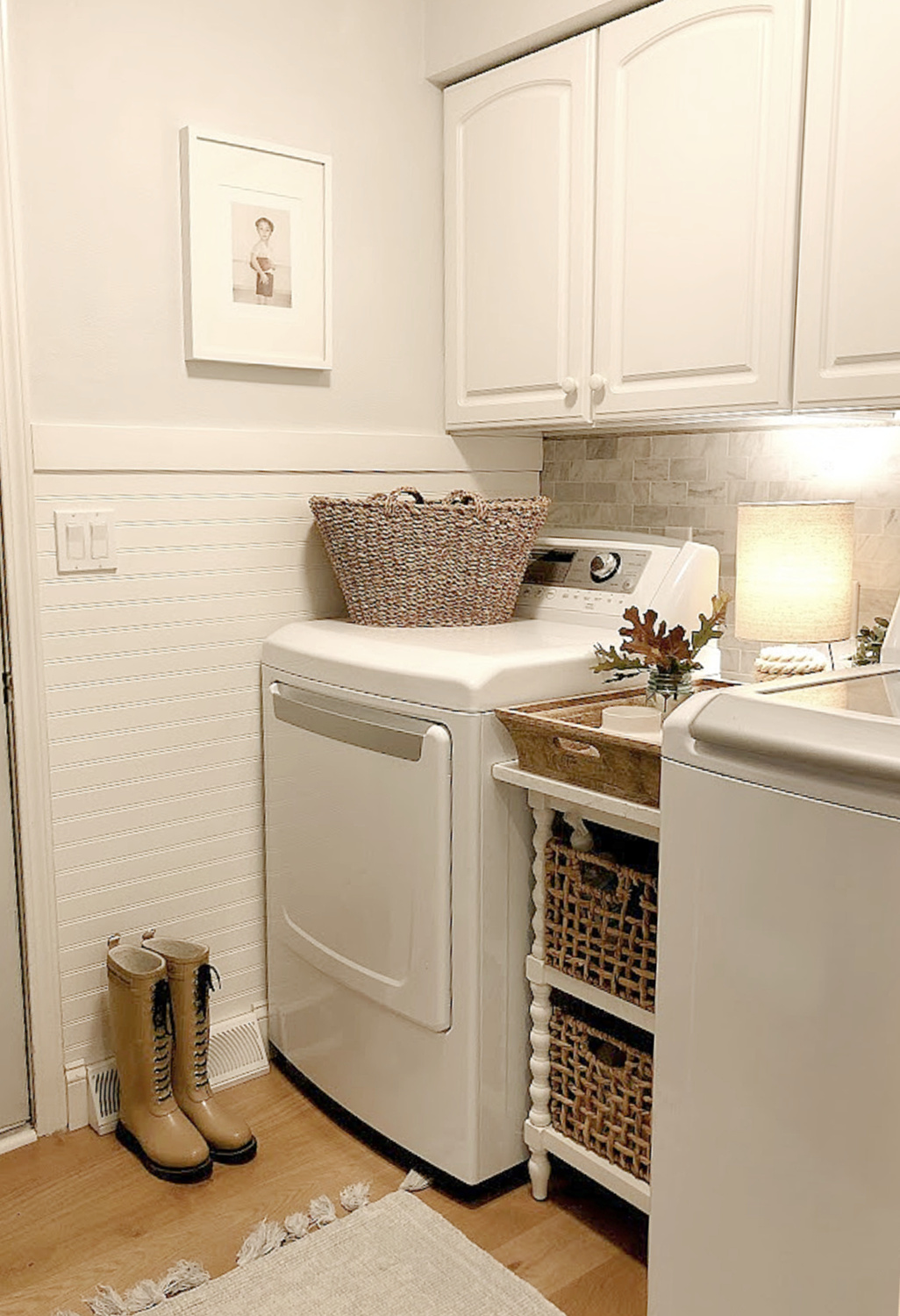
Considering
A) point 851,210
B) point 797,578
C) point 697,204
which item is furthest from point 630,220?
point 797,578

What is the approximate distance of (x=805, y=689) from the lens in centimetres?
137

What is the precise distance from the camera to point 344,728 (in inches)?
81.2

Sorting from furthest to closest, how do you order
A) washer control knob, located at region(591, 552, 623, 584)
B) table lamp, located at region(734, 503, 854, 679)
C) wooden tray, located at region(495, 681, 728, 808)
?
washer control knob, located at region(591, 552, 623, 584)
table lamp, located at region(734, 503, 854, 679)
wooden tray, located at region(495, 681, 728, 808)

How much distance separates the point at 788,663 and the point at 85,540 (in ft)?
4.12

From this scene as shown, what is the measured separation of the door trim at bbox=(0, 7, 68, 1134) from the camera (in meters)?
1.95

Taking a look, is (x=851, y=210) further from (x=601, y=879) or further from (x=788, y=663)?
(x=601, y=879)

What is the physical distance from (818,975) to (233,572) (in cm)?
146

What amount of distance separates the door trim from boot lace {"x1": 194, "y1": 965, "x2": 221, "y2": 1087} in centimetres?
26

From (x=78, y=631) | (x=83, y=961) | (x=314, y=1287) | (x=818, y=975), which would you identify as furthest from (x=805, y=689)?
(x=83, y=961)

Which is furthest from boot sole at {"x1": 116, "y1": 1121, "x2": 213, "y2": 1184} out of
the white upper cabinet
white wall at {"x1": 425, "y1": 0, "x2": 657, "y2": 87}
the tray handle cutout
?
white wall at {"x1": 425, "y1": 0, "x2": 657, "y2": 87}

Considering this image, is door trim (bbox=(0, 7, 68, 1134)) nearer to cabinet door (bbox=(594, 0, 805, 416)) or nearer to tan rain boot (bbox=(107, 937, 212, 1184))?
tan rain boot (bbox=(107, 937, 212, 1184))

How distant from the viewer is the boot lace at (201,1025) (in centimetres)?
211

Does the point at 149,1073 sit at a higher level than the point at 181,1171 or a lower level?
higher

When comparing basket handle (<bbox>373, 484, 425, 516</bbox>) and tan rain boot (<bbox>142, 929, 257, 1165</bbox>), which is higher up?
basket handle (<bbox>373, 484, 425, 516</bbox>)
